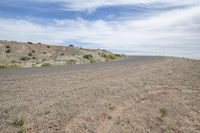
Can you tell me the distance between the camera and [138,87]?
58.4ft

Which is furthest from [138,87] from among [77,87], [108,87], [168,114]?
[168,114]

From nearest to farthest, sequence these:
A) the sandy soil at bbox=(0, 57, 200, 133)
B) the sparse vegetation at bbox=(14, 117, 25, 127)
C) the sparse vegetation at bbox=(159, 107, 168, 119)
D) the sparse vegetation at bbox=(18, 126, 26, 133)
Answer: the sparse vegetation at bbox=(18, 126, 26, 133) → the sparse vegetation at bbox=(14, 117, 25, 127) → the sandy soil at bbox=(0, 57, 200, 133) → the sparse vegetation at bbox=(159, 107, 168, 119)

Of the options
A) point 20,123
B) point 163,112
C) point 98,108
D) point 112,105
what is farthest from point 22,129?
point 163,112

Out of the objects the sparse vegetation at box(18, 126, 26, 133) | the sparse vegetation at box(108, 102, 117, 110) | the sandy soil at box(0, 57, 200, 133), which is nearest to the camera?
the sparse vegetation at box(18, 126, 26, 133)

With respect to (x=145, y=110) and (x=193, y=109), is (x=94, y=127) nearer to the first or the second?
(x=145, y=110)

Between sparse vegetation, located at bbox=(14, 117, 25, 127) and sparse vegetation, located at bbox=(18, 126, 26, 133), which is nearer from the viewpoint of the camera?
sparse vegetation, located at bbox=(18, 126, 26, 133)

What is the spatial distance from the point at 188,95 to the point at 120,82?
14.7ft

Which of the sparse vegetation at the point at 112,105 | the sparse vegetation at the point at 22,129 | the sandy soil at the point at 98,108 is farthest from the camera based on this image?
the sparse vegetation at the point at 112,105

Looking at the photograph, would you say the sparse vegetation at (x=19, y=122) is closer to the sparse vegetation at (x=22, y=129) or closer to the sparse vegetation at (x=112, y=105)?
the sparse vegetation at (x=22, y=129)

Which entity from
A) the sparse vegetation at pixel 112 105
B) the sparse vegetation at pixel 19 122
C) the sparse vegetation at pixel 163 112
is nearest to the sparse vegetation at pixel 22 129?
the sparse vegetation at pixel 19 122

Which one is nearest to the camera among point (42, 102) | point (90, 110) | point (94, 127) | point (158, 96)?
point (94, 127)

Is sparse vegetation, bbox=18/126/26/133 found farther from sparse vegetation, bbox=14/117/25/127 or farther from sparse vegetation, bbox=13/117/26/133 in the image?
sparse vegetation, bbox=14/117/25/127

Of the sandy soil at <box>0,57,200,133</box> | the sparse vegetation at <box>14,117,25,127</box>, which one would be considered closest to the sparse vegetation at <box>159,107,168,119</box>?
the sandy soil at <box>0,57,200,133</box>

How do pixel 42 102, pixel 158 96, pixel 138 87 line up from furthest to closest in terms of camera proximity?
1. pixel 138 87
2. pixel 158 96
3. pixel 42 102
